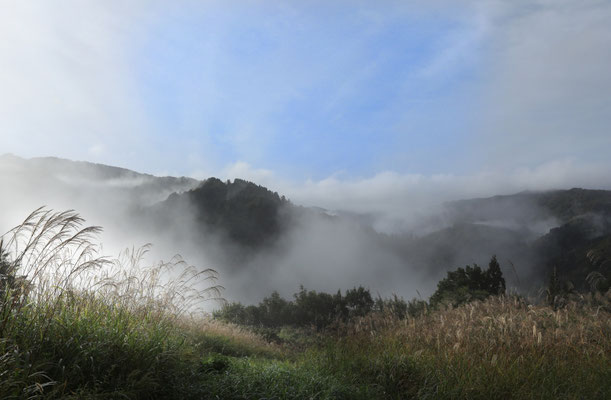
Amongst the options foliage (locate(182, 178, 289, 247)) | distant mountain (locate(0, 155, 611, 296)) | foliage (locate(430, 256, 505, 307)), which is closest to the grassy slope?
foliage (locate(430, 256, 505, 307))

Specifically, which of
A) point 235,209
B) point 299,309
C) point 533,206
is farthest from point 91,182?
point 533,206

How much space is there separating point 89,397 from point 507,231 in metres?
110

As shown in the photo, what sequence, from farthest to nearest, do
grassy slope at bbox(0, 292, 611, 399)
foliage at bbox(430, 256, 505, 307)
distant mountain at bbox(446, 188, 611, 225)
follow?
distant mountain at bbox(446, 188, 611, 225)
foliage at bbox(430, 256, 505, 307)
grassy slope at bbox(0, 292, 611, 399)

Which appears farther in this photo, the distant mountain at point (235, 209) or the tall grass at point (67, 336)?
the distant mountain at point (235, 209)

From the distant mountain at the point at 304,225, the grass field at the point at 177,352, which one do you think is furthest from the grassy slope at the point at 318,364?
the distant mountain at the point at 304,225

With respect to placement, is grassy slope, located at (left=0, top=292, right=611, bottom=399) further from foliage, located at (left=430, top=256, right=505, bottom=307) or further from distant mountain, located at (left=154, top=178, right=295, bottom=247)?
distant mountain, located at (left=154, top=178, right=295, bottom=247)

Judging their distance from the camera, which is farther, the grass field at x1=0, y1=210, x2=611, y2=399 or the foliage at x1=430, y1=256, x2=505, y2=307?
the foliage at x1=430, y1=256, x2=505, y2=307

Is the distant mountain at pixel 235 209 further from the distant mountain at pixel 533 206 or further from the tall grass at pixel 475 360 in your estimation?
the tall grass at pixel 475 360

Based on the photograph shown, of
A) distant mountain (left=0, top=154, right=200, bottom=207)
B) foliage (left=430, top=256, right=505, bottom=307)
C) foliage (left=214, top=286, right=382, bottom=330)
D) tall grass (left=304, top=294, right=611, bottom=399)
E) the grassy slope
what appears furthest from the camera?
distant mountain (left=0, top=154, right=200, bottom=207)

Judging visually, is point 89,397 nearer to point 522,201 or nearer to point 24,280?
point 24,280

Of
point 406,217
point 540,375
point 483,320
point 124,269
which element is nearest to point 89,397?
point 124,269

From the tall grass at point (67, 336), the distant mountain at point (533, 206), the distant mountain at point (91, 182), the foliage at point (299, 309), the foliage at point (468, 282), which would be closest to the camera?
the tall grass at point (67, 336)

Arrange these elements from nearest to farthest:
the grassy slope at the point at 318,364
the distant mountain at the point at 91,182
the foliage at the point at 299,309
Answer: the grassy slope at the point at 318,364, the foliage at the point at 299,309, the distant mountain at the point at 91,182

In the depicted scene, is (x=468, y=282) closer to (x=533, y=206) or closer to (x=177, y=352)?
(x=177, y=352)
